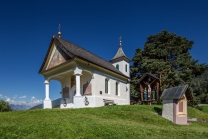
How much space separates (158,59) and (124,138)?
26.8 m

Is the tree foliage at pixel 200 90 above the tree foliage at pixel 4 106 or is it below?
above

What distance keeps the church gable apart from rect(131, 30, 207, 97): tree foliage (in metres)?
15.9

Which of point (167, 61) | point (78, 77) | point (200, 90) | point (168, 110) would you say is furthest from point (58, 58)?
point (200, 90)

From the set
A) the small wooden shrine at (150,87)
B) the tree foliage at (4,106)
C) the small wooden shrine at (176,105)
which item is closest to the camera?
the small wooden shrine at (176,105)

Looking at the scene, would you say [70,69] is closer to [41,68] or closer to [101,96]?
[101,96]

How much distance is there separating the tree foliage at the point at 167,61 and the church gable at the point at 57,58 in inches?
626

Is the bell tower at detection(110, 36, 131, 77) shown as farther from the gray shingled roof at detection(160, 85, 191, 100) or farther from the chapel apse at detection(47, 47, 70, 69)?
the gray shingled roof at detection(160, 85, 191, 100)

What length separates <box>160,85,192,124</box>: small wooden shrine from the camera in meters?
11.4

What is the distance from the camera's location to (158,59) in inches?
1226

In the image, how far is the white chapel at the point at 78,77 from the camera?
1754cm

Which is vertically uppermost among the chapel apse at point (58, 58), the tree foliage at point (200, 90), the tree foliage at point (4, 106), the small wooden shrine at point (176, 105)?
the chapel apse at point (58, 58)

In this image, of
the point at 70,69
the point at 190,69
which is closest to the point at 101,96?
the point at 70,69

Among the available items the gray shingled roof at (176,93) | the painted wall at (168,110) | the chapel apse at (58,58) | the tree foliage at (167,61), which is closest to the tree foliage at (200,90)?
the tree foliage at (167,61)

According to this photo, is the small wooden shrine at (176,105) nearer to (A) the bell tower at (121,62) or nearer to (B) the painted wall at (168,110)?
(B) the painted wall at (168,110)
